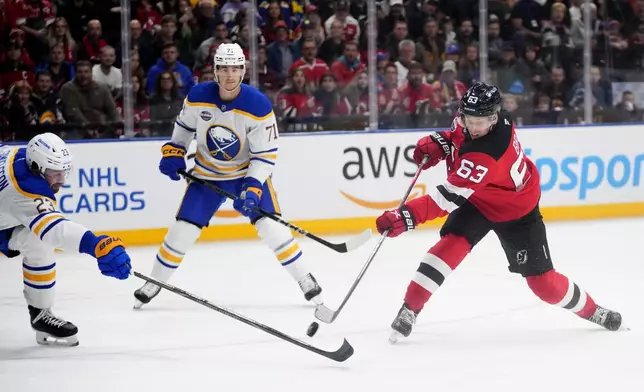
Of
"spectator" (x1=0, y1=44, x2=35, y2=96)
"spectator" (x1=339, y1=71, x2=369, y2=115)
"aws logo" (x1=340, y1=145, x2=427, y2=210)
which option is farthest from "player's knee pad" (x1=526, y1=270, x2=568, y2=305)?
"spectator" (x1=0, y1=44, x2=35, y2=96)

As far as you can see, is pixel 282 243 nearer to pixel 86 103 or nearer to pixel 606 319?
pixel 606 319

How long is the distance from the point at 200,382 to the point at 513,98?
4.78 m

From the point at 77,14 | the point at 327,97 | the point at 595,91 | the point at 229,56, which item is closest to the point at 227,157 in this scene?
the point at 229,56

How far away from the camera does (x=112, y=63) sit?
643cm

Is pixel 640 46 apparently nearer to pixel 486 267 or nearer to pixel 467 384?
pixel 486 267

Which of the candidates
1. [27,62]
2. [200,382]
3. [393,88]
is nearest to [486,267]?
[393,88]

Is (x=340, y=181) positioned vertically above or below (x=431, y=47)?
below

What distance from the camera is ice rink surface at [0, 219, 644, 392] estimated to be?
3.29m

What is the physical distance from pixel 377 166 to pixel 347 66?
808 mm

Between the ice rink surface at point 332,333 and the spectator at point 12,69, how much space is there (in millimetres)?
1210

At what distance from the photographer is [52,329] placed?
3.78m

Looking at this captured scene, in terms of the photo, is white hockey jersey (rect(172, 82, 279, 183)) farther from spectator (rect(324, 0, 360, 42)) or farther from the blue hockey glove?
spectator (rect(324, 0, 360, 42))

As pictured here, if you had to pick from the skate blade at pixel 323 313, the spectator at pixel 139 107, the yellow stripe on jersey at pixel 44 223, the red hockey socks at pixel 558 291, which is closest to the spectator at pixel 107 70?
the spectator at pixel 139 107

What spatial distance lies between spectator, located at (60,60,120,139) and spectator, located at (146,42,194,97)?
0.32 meters
